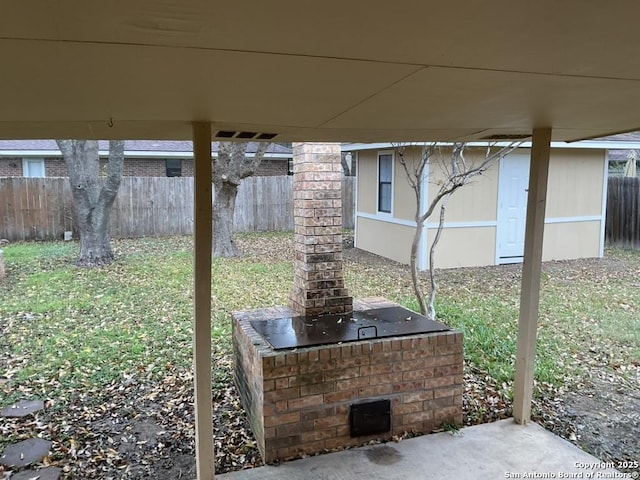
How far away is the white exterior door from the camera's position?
30.9ft

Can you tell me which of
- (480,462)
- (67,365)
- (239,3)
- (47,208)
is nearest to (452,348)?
(480,462)

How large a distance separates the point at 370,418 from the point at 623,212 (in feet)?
37.6

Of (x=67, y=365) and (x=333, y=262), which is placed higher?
(x=333, y=262)

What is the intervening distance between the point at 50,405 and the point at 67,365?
85 cm

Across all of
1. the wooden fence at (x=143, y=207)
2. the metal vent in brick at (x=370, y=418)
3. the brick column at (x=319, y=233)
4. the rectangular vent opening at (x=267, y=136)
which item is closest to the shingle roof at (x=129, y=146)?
the wooden fence at (x=143, y=207)

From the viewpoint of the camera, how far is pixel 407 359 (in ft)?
11.0

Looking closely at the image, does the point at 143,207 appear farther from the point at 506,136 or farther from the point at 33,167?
the point at 506,136

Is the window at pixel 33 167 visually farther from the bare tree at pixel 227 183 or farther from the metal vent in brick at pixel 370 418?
the metal vent in brick at pixel 370 418

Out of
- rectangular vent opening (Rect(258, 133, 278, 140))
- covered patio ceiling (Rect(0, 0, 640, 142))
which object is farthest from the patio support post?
rectangular vent opening (Rect(258, 133, 278, 140))

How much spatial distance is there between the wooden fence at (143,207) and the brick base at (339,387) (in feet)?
34.8

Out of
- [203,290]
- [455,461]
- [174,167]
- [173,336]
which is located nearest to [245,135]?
[203,290]

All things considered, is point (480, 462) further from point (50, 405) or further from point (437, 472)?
point (50, 405)

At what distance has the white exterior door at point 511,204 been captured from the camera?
9.43 metres

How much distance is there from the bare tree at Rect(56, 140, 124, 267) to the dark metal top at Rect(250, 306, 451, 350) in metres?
6.90
